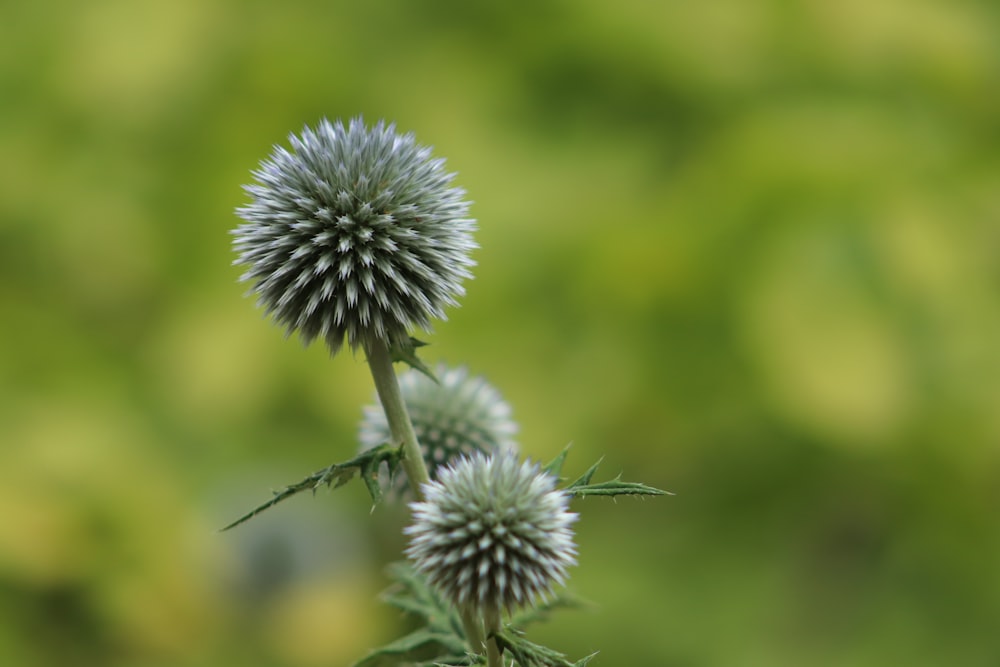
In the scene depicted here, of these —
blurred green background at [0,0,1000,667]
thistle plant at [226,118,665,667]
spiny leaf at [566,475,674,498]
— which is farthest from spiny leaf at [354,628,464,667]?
blurred green background at [0,0,1000,667]

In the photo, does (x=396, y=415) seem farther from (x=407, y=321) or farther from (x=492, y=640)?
(x=492, y=640)

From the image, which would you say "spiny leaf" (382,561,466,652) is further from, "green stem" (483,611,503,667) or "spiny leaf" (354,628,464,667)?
"green stem" (483,611,503,667)

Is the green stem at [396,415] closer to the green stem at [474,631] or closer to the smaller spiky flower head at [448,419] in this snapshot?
the green stem at [474,631]

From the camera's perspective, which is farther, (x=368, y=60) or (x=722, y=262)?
(x=368, y=60)

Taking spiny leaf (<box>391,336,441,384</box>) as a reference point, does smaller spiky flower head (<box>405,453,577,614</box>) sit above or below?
below

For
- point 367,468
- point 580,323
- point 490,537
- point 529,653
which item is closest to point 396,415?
point 367,468

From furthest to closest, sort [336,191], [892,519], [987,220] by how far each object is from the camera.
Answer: [987,220] → [892,519] → [336,191]

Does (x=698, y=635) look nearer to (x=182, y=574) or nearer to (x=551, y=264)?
(x=551, y=264)

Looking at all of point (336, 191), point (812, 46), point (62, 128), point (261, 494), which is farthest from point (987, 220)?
point (62, 128)
